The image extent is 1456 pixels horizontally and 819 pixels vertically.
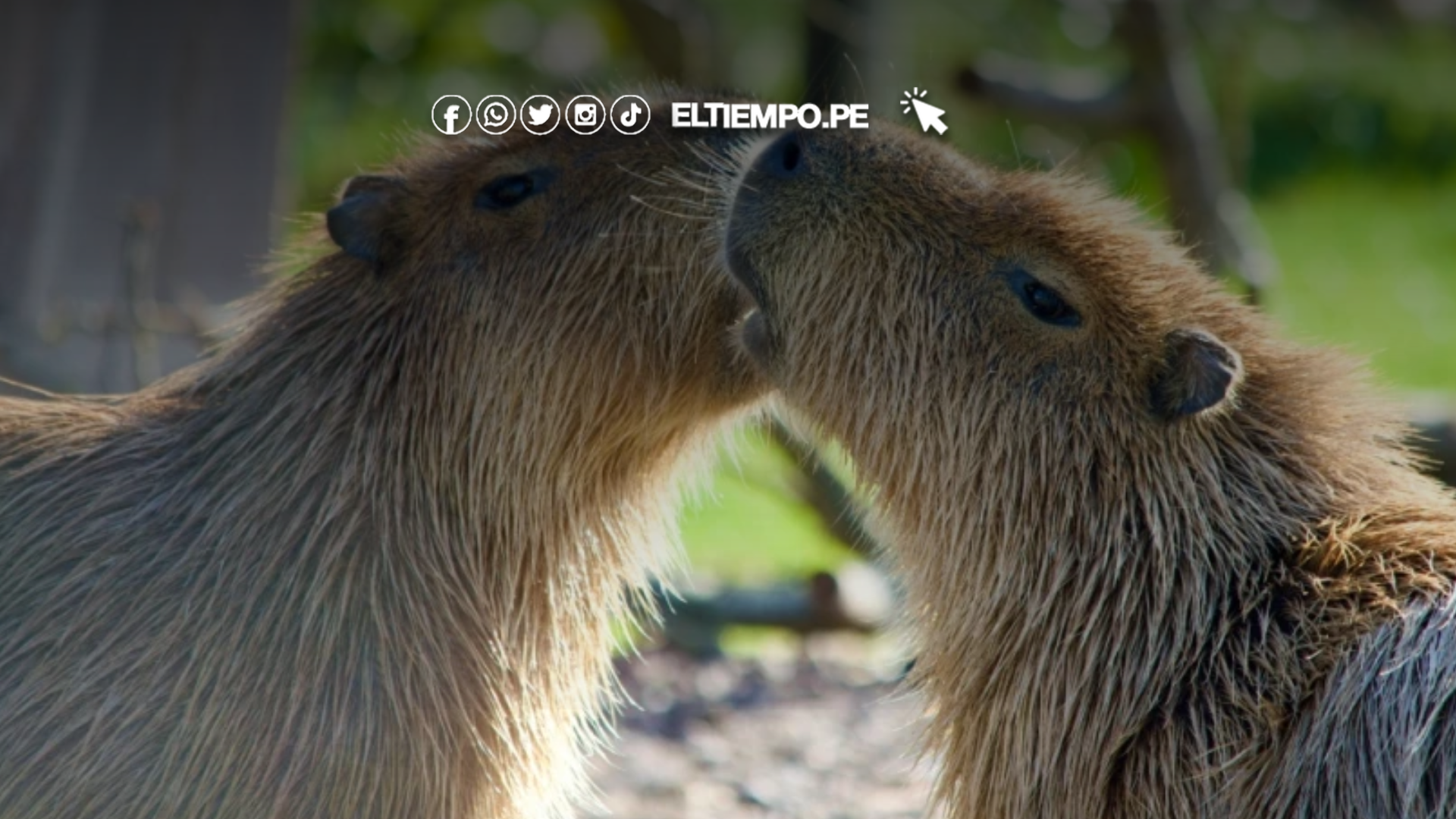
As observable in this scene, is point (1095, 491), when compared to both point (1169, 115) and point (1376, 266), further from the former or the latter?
point (1376, 266)

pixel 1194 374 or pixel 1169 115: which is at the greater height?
pixel 1169 115

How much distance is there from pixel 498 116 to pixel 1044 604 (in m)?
1.77

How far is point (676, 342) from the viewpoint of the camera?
3270 mm

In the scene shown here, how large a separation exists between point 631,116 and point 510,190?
0.93 feet

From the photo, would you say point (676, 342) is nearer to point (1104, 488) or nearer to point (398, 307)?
point (398, 307)

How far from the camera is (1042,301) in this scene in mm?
2898

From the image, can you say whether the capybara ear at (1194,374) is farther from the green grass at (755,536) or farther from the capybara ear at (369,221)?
the green grass at (755,536)

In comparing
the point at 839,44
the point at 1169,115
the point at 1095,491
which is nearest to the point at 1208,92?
the point at 839,44

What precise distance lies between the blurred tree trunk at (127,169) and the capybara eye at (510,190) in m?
2.28

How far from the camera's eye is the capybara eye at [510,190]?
11.0ft

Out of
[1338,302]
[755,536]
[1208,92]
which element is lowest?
[755,536]

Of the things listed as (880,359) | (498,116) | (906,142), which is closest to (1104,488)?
(880,359)

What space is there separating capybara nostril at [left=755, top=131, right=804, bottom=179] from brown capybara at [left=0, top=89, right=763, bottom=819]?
0.19m

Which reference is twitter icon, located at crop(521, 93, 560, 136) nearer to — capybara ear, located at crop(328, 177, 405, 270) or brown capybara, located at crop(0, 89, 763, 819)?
brown capybara, located at crop(0, 89, 763, 819)
